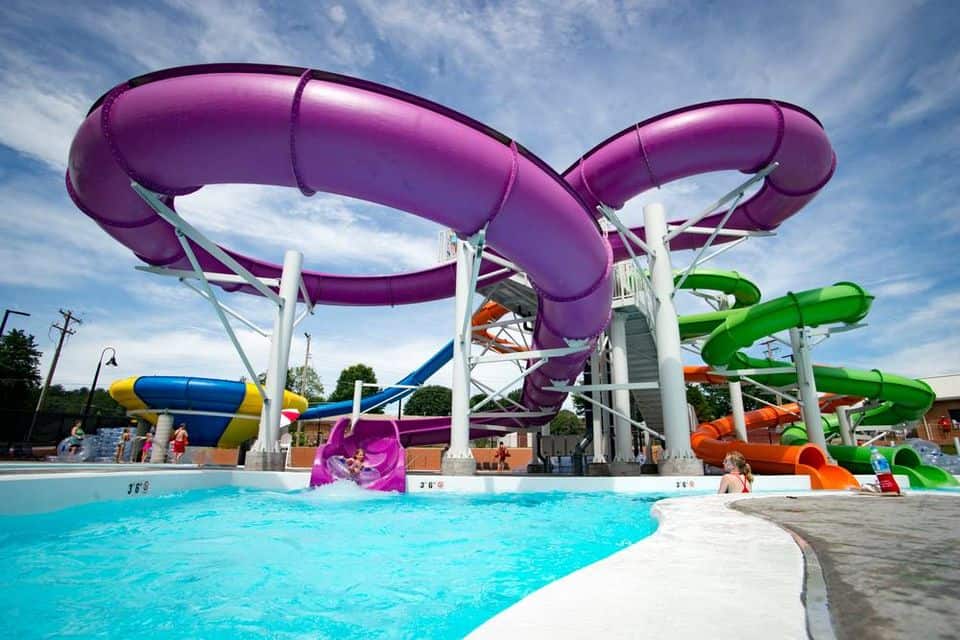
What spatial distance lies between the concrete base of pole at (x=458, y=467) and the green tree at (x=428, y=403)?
4882 centimetres

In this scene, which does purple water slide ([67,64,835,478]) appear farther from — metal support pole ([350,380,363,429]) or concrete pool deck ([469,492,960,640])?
metal support pole ([350,380,363,429])

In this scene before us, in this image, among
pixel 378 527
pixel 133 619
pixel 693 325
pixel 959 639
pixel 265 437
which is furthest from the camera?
pixel 693 325

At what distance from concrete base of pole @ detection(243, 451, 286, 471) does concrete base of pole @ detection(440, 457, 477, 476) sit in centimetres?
402

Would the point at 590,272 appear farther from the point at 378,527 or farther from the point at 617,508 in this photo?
the point at 378,527

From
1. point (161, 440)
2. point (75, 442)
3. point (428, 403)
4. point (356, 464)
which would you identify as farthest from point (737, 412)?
point (428, 403)

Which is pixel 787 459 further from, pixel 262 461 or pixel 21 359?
pixel 21 359

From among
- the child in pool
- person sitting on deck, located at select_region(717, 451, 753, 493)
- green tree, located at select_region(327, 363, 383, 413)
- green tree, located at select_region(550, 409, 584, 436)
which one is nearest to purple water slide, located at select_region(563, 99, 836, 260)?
person sitting on deck, located at select_region(717, 451, 753, 493)

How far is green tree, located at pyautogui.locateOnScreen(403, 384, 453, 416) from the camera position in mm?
58250

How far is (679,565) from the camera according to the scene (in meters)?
2.00

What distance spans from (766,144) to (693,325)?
8137mm

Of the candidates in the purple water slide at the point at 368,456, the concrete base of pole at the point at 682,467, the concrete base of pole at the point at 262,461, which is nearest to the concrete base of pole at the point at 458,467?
the purple water slide at the point at 368,456

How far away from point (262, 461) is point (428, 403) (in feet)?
160

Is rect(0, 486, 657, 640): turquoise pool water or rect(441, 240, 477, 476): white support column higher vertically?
rect(441, 240, 477, 476): white support column

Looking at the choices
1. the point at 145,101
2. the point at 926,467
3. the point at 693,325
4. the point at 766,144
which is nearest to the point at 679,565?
the point at 145,101
